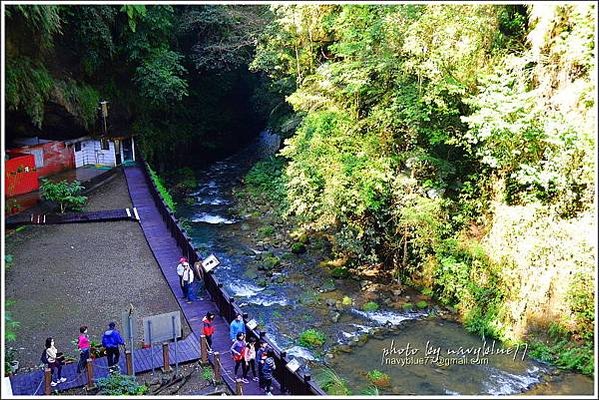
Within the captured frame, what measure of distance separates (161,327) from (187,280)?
135 inches

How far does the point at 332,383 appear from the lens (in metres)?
14.4

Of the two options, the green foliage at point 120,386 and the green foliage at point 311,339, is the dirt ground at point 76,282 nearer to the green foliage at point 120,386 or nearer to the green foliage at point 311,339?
the green foliage at point 120,386

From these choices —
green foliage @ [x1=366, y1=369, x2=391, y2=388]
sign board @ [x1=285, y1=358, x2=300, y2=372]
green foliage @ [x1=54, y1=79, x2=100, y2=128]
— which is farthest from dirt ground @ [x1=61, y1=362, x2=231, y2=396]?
green foliage @ [x1=54, y1=79, x2=100, y2=128]

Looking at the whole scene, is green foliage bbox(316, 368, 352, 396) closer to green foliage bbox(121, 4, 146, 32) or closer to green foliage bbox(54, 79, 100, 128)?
green foliage bbox(121, 4, 146, 32)

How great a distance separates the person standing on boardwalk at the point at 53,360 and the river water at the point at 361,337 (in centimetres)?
585

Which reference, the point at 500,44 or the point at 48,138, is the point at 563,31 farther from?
the point at 48,138

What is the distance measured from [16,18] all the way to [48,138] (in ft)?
29.3

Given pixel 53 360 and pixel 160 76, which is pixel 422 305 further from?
pixel 160 76

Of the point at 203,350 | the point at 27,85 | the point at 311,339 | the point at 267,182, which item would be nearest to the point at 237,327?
the point at 203,350

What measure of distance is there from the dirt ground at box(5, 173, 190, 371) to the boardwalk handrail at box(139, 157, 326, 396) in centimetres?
97

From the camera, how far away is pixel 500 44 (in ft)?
56.5

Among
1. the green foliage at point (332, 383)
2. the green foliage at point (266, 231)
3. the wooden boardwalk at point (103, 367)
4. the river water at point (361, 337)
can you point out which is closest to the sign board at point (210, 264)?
the wooden boardwalk at point (103, 367)

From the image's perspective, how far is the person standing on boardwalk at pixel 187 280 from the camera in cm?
1508

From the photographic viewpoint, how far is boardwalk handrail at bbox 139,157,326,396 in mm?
10750
